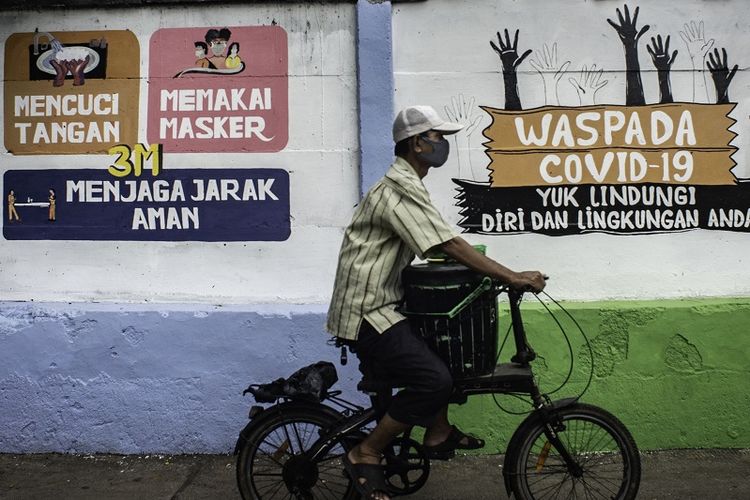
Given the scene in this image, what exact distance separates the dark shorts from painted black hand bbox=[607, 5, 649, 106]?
270 cm

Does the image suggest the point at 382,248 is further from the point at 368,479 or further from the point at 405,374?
the point at 368,479

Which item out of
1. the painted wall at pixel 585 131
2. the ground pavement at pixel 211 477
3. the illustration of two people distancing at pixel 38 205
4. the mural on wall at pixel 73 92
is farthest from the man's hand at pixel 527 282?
the illustration of two people distancing at pixel 38 205

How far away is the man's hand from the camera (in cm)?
351

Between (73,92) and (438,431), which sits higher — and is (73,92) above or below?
above

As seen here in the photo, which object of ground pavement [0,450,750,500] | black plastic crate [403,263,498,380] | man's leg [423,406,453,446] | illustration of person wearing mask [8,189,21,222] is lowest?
ground pavement [0,450,750,500]

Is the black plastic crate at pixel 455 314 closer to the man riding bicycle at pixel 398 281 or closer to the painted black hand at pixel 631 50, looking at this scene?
the man riding bicycle at pixel 398 281

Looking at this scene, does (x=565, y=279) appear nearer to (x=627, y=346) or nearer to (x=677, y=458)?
(x=627, y=346)

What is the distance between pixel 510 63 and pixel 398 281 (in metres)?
2.29

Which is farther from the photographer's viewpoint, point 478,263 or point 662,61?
point 662,61

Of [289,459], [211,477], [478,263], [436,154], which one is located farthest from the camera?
[211,477]

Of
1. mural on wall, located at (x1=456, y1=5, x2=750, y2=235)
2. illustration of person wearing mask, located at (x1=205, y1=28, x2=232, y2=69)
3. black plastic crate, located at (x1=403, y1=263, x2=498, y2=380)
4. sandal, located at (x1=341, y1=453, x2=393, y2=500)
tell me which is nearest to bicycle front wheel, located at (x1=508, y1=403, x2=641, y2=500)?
black plastic crate, located at (x1=403, y1=263, x2=498, y2=380)

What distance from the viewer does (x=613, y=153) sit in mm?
5375

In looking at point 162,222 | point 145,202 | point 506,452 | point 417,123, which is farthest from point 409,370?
point 145,202

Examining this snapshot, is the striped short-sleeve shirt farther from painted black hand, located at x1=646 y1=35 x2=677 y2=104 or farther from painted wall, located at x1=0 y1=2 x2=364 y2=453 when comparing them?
painted black hand, located at x1=646 y1=35 x2=677 y2=104
